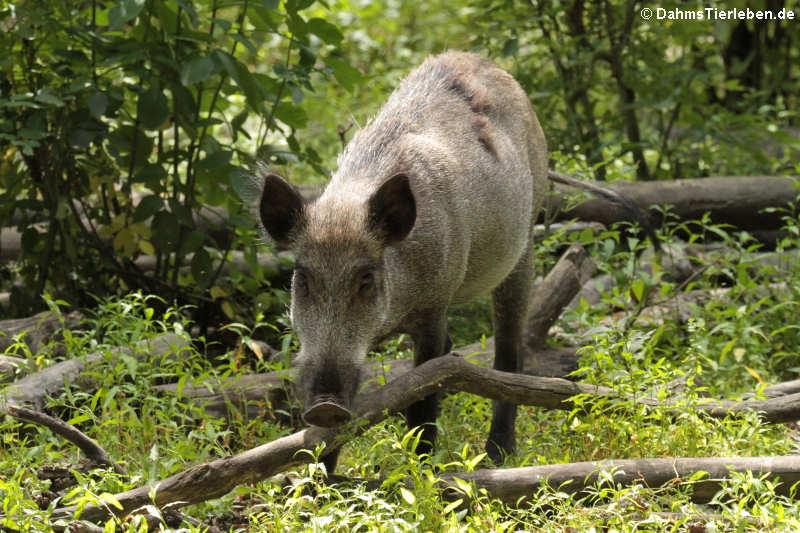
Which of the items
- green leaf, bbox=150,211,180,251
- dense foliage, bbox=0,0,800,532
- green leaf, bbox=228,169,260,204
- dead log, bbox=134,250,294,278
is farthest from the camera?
dead log, bbox=134,250,294,278

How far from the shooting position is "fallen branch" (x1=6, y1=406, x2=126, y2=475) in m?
3.54

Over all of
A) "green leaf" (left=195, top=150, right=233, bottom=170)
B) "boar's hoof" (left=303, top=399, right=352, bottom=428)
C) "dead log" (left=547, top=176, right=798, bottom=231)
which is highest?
"green leaf" (left=195, top=150, right=233, bottom=170)

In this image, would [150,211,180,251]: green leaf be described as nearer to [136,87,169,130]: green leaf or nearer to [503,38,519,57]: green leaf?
[136,87,169,130]: green leaf

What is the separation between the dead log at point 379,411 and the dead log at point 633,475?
0.38 metres

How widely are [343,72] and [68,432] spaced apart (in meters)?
2.96

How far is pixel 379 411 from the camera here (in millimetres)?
3719

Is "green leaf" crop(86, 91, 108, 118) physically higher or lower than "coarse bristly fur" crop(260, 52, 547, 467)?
higher

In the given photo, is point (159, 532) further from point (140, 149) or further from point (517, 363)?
point (140, 149)

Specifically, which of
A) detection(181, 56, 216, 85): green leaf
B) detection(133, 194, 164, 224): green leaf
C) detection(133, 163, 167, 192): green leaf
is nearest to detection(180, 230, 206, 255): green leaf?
detection(133, 194, 164, 224): green leaf

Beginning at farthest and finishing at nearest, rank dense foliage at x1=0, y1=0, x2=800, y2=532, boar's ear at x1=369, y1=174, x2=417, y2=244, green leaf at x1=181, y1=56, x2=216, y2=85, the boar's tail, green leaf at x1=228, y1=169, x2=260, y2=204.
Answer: the boar's tail, green leaf at x1=228, y1=169, x2=260, y2=204, green leaf at x1=181, y1=56, x2=216, y2=85, boar's ear at x1=369, y1=174, x2=417, y2=244, dense foliage at x1=0, y1=0, x2=800, y2=532

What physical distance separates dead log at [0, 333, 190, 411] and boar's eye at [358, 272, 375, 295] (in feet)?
3.97

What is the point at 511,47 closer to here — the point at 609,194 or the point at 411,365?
the point at 609,194

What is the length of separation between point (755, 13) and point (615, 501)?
8007 millimetres

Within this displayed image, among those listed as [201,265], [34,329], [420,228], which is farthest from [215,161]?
[420,228]
